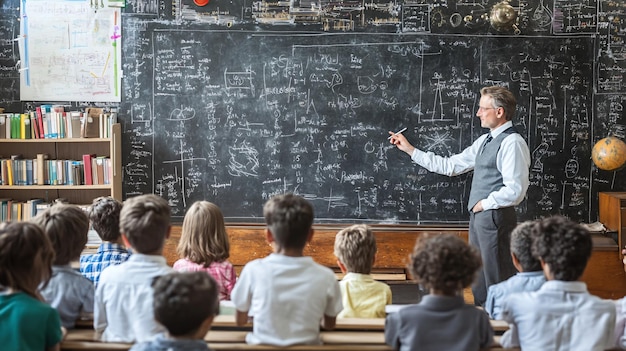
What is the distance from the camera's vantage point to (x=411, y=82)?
21.3ft

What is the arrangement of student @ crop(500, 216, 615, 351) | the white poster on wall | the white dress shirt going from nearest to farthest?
student @ crop(500, 216, 615, 351) < the white dress shirt < the white poster on wall

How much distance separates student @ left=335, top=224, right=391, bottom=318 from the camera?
3576 millimetres

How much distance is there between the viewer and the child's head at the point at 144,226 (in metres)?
3.09

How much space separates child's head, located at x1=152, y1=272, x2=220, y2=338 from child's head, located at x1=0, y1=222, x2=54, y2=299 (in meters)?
0.58

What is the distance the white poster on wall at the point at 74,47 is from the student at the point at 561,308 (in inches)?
180

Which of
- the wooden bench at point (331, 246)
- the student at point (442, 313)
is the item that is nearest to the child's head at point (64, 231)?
the student at point (442, 313)

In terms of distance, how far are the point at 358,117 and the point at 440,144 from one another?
737 mm

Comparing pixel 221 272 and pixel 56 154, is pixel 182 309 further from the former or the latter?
pixel 56 154

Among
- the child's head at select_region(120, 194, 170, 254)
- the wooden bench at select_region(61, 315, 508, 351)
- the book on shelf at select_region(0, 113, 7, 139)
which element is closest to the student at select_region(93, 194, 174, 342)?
the child's head at select_region(120, 194, 170, 254)

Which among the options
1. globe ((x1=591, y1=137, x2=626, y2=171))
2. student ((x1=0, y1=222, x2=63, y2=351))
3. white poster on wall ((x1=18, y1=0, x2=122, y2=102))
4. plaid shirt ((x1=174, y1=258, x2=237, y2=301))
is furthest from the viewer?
white poster on wall ((x1=18, y1=0, x2=122, y2=102))

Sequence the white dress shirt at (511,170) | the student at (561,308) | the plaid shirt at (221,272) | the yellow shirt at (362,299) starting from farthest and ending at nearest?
the white dress shirt at (511,170) → the plaid shirt at (221,272) → the yellow shirt at (362,299) → the student at (561,308)

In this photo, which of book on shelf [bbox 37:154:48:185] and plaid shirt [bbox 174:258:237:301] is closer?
plaid shirt [bbox 174:258:237:301]

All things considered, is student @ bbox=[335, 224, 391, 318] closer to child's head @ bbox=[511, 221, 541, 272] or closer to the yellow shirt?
the yellow shirt

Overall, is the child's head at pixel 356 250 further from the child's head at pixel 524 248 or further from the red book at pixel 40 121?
the red book at pixel 40 121
